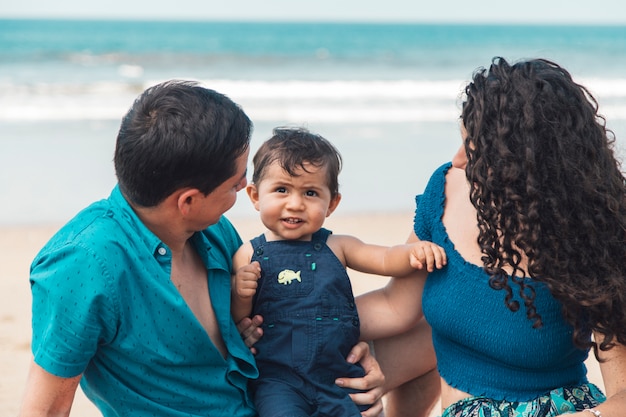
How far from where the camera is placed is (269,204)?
284cm

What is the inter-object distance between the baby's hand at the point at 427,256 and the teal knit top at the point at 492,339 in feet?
0.09

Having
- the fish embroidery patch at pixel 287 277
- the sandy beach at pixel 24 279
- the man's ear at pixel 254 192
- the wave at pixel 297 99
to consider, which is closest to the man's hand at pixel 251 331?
the fish embroidery patch at pixel 287 277

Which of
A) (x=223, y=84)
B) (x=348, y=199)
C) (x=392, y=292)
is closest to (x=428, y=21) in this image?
(x=223, y=84)

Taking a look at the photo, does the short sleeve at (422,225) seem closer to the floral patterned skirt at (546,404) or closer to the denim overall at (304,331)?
the denim overall at (304,331)

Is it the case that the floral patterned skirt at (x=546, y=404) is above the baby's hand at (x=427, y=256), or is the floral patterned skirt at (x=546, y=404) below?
below

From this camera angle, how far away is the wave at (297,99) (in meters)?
12.7

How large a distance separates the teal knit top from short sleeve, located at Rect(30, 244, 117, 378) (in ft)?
3.15

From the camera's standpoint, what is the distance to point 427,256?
258 cm

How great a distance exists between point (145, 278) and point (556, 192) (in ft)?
3.60

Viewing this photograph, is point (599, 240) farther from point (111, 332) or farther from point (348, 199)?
point (348, 199)

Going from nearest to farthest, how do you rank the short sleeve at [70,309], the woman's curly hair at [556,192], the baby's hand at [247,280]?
1. the short sleeve at [70,309]
2. the woman's curly hair at [556,192]
3. the baby's hand at [247,280]

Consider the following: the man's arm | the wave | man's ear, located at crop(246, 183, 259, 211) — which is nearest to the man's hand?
man's ear, located at crop(246, 183, 259, 211)

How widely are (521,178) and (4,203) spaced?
20.2ft

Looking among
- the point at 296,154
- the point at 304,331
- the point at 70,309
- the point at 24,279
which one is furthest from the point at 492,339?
the point at 24,279
